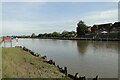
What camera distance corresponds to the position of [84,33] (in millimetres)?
81750

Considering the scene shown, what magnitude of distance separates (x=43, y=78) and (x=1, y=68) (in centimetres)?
291

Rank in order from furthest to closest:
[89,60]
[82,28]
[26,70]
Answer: [82,28]
[89,60]
[26,70]

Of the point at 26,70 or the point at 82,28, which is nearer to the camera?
the point at 26,70

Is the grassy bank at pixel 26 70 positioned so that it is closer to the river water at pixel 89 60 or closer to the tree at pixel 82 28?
the river water at pixel 89 60

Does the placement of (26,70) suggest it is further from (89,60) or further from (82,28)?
(82,28)

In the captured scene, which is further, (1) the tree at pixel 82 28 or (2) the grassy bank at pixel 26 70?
(1) the tree at pixel 82 28

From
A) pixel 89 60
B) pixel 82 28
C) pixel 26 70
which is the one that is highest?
pixel 82 28

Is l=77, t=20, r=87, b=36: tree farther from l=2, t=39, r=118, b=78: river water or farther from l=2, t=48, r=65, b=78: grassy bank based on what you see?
l=2, t=48, r=65, b=78: grassy bank

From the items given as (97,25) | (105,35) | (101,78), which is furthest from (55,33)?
(101,78)

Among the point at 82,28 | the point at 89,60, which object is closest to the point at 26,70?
the point at 89,60

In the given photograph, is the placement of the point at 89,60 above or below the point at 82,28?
below

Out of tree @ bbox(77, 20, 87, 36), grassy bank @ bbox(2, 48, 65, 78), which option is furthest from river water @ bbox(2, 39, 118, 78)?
tree @ bbox(77, 20, 87, 36)

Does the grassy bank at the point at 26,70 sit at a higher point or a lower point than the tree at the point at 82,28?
lower

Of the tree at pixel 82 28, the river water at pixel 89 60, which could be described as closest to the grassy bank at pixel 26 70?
the river water at pixel 89 60
